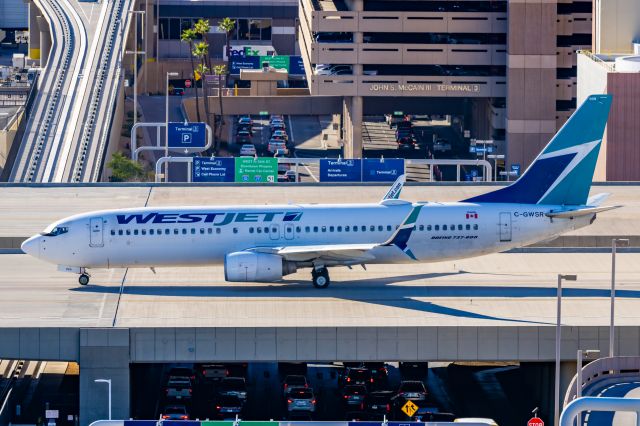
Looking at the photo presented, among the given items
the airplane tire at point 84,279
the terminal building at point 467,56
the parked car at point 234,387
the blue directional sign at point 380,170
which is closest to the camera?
the parked car at point 234,387

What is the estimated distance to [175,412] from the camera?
7156cm

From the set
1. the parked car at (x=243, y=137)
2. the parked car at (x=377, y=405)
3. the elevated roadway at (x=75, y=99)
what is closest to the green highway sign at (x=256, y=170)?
the elevated roadway at (x=75, y=99)

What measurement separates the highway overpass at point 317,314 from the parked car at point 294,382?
3386mm

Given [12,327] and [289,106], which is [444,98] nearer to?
[289,106]

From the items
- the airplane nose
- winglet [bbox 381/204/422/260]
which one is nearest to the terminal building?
winglet [bbox 381/204/422/260]

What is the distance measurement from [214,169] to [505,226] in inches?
1780

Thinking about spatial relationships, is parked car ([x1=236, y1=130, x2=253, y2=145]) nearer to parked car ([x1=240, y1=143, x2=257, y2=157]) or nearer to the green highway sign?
parked car ([x1=240, y1=143, x2=257, y2=157])

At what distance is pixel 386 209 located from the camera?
78.9 m

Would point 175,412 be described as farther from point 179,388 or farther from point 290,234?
point 290,234

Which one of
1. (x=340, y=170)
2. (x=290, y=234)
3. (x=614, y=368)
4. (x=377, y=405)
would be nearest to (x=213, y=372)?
(x=290, y=234)

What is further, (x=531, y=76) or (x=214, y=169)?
(x=531, y=76)

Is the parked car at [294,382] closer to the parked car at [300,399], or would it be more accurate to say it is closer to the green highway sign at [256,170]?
the parked car at [300,399]

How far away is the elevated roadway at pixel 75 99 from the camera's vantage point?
146000mm

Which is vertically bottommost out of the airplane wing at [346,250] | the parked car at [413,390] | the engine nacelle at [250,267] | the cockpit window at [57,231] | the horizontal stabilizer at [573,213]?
the parked car at [413,390]
